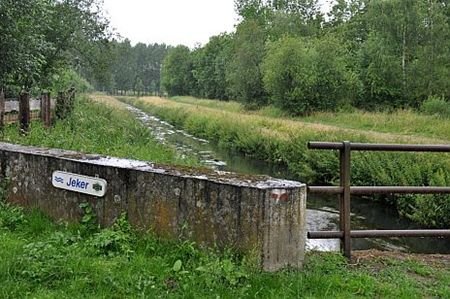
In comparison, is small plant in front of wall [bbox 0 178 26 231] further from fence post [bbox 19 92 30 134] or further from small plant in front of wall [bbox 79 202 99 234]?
fence post [bbox 19 92 30 134]

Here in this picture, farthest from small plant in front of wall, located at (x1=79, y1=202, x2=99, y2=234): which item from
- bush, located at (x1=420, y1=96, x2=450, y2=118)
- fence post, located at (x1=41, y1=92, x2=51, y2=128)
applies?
bush, located at (x1=420, y1=96, x2=450, y2=118)

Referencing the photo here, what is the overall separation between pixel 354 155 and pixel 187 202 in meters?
11.2

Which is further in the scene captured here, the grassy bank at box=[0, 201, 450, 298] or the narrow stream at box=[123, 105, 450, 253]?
the narrow stream at box=[123, 105, 450, 253]

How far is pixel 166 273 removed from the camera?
4.32 metres

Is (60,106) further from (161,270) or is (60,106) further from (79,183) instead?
(161,270)

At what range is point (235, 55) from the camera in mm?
50594

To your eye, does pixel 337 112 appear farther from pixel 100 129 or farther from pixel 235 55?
pixel 100 129

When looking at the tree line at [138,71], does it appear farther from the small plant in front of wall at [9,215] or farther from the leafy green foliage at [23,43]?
the small plant in front of wall at [9,215]

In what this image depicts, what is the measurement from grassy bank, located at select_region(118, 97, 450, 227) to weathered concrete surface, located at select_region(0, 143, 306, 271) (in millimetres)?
8399

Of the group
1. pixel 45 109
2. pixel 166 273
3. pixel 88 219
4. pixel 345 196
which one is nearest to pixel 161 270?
pixel 166 273

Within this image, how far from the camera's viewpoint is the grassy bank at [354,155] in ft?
40.9

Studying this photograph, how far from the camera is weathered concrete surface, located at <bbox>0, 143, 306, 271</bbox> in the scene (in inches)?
173

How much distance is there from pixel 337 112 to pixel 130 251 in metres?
31.7

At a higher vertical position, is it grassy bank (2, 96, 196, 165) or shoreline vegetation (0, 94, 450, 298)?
grassy bank (2, 96, 196, 165)
